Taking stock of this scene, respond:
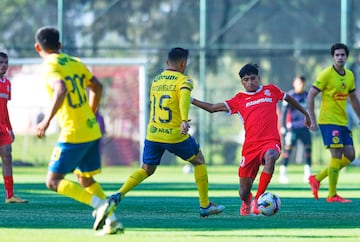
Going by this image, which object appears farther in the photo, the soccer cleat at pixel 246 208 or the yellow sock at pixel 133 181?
the soccer cleat at pixel 246 208

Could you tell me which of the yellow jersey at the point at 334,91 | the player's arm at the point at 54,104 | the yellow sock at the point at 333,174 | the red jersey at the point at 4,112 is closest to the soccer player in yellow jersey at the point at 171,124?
the player's arm at the point at 54,104

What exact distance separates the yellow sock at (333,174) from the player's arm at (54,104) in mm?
6039

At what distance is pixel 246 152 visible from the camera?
1264cm

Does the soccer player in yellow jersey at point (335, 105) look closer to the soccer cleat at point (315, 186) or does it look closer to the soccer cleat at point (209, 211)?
the soccer cleat at point (315, 186)

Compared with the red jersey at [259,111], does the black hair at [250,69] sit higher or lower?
higher

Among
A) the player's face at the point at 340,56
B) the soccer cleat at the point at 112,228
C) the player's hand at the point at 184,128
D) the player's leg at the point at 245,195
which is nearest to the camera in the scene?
the soccer cleat at the point at 112,228

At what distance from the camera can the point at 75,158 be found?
10.0 meters

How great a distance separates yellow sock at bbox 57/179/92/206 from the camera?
9.92 metres

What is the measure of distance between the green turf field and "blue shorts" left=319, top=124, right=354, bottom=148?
79 cm

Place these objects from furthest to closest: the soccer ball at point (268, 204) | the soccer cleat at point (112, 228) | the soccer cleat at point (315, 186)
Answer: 1. the soccer cleat at point (315, 186)
2. the soccer ball at point (268, 204)
3. the soccer cleat at point (112, 228)

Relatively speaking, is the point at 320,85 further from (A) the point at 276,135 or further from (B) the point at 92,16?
(B) the point at 92,16

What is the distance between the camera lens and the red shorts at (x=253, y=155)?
12.5 meters

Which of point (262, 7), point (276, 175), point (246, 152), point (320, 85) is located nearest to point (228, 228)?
point (246, 152)

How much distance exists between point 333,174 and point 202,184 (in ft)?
11.1
